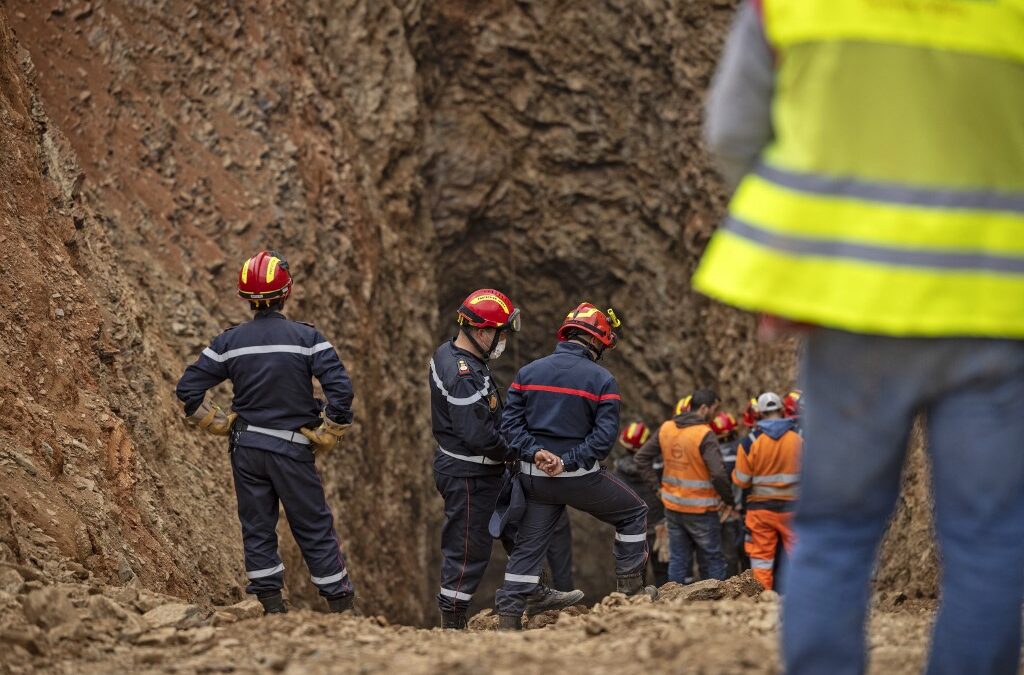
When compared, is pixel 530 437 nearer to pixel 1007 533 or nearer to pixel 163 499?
pixel 163 499

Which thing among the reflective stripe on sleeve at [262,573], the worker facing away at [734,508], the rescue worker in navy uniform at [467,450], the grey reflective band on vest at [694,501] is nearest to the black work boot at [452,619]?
the rescue worker in navy uniform at [467,450]

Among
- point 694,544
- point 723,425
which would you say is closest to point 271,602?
point 694,544

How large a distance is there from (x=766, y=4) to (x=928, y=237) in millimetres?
650

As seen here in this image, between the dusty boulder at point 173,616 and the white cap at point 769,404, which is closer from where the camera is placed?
the dusty boulder at point 173,616

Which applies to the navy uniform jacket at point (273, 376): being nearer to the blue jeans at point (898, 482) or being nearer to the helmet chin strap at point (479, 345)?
the helmet chin strap at point (479, 345)

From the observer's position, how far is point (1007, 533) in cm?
260

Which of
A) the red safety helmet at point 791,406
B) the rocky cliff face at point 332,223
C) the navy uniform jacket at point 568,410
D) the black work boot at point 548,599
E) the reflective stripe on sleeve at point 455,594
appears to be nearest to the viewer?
the rocky cliff face at point 332,223

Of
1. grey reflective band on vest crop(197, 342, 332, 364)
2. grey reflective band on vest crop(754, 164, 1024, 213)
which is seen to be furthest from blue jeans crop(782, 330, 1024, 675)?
grey reflective band on vest crop(197, 342, 332, 364)

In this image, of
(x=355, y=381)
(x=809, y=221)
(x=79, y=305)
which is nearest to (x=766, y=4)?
(x=809, y=221)

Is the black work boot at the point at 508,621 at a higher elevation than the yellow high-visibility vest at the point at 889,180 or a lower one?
lower

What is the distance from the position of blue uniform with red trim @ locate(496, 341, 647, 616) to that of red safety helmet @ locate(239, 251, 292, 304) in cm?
168

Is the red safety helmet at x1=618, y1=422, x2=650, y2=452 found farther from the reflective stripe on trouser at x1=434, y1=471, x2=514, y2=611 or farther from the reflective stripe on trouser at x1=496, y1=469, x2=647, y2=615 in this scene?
the reflective stripe on trouser at x1=434, y1=471, x2=514, y2=611

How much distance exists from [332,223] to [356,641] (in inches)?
314

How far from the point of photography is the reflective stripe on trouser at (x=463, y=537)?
7.50m
